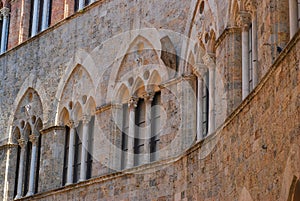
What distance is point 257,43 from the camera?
32.5 ft

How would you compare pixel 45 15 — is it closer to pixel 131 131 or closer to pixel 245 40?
pixel 131 131

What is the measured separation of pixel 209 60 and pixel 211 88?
1.50ft

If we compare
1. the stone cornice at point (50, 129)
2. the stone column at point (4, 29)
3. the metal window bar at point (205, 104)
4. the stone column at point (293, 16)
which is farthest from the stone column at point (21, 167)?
the stone column at point (293, 16)

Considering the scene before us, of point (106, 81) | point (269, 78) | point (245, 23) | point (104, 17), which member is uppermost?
point (104, 17)

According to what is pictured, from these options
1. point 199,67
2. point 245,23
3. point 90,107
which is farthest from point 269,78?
point 90,107

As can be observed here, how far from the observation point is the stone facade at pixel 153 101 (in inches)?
345

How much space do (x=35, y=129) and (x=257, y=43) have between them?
26.2 ft

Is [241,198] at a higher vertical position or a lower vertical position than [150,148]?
lower

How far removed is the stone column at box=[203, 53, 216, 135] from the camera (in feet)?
37.5

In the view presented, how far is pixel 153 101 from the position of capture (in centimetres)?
1391

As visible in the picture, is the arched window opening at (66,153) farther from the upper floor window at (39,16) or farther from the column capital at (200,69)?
the column capital at (200,69)

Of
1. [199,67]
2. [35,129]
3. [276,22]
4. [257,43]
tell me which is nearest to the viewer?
[276,22]

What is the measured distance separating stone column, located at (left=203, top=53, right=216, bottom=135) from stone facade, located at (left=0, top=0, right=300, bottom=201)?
2cm

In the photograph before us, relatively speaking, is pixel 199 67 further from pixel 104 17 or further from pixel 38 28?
pixel 38 28
